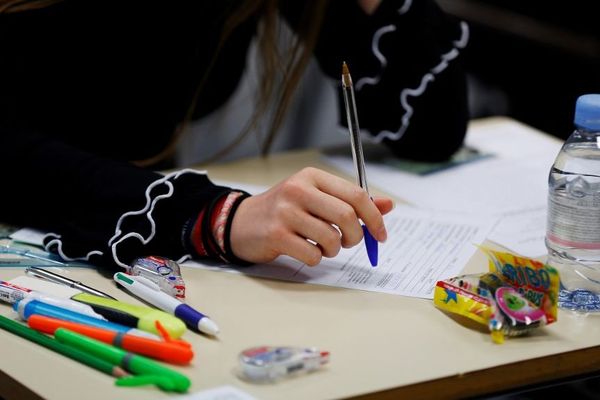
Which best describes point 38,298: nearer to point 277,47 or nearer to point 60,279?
point 60,279

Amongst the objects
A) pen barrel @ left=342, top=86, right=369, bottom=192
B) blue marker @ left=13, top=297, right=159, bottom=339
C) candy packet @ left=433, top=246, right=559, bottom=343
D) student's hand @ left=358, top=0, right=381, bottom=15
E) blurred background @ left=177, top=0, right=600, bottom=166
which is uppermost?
student's hand @ left=358, top=0, right=381, bottom=15

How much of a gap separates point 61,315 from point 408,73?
2.36 ft

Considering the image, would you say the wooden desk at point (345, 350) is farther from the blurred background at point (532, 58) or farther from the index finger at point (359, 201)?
the blurred background at point (532, 58)

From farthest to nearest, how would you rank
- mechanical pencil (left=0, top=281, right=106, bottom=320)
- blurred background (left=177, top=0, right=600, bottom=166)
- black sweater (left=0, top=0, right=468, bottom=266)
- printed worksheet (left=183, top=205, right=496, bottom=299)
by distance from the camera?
blurred background (left=177, top=0, right=600, bottom=166) < black sweater (left=0, top=0, right=468, bottom=266) < printed worksheet (left=183, top=205, right=496, bottom=299) < mechanical pencil (left=0, top=281, right=106, bottom=320)

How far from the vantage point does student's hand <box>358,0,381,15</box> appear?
1.37 meters

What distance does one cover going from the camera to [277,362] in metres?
0.77

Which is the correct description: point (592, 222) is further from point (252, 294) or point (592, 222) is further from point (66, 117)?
point (66, 117)

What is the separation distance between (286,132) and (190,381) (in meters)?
1.24

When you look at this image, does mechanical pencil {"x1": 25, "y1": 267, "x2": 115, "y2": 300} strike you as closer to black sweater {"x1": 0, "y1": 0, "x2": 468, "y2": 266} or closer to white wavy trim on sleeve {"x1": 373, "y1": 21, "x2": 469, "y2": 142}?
black sweater {"x1": 0, "y1": 0, "x2": 468, "y2": 266}

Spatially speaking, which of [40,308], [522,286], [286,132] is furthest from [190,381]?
[286,132]

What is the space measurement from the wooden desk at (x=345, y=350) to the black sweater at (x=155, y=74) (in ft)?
1.15

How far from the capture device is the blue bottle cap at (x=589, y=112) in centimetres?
88

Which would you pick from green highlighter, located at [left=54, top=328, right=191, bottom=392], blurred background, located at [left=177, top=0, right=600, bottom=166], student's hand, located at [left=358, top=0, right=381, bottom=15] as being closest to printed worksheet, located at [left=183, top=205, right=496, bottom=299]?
green highlighter, located at [left=54, top=328, right=191, bottom=392]

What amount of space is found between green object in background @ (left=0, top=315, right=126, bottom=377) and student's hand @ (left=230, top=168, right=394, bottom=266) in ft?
0.82
